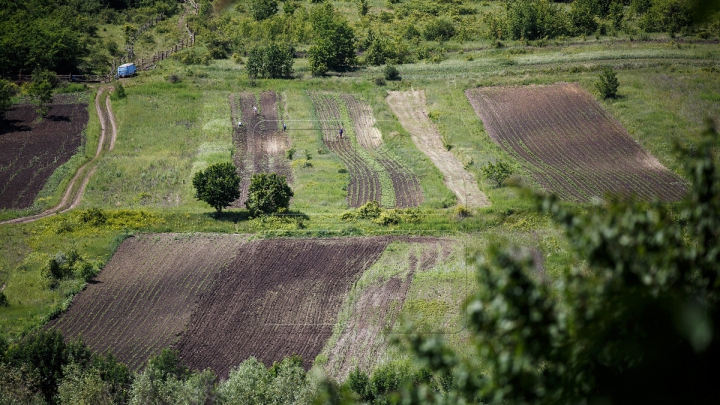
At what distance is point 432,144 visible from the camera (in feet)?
201

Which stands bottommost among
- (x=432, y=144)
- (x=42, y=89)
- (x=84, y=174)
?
(x=432, y=144)

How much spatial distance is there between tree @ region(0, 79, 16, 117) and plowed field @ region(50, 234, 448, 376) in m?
24.8

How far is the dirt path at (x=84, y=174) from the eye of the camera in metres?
48.9

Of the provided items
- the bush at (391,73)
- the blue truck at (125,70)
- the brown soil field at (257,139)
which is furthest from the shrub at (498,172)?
the blue truck at (125,70)

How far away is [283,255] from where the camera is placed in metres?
43.1

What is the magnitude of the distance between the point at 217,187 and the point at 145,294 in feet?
34.2

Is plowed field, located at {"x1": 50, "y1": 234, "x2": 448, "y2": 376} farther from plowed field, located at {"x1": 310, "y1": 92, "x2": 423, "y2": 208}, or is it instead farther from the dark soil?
plowed field, located at {"x1": 310, "y1": 92, "x2": 423, "y2": 208}

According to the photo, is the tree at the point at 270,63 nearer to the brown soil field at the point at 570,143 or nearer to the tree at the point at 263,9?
the tree at the point at 263,9

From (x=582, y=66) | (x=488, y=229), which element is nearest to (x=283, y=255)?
(x=488, y=229)

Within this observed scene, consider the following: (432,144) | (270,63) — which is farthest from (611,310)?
(270,63)

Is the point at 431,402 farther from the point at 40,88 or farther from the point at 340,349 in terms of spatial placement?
the point at 40,88

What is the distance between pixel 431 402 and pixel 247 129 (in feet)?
190

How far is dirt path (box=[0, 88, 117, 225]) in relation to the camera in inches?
1927

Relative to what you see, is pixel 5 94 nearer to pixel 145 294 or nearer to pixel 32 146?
pixel 32 146
